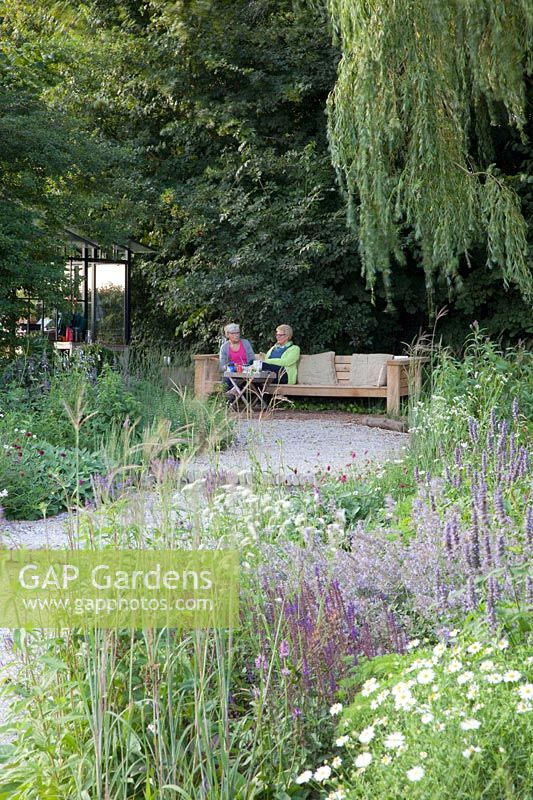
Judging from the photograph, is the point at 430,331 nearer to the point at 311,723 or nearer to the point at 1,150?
the point at 1,150

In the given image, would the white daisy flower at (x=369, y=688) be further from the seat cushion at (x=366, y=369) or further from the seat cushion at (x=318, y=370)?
the seat cushion at (x=318, y=370)

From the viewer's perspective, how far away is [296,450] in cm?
827

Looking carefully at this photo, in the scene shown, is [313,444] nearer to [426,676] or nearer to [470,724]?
[426,676]

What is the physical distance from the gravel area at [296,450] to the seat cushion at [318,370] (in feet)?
1.40

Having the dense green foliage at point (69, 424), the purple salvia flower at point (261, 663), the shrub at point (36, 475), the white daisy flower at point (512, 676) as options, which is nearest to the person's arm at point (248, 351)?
the dense green foliage at point (69, 424)

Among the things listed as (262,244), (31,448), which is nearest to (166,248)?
(262,244)

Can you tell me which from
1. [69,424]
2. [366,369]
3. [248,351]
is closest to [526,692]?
[69,424]

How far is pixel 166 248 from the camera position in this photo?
49.7ft

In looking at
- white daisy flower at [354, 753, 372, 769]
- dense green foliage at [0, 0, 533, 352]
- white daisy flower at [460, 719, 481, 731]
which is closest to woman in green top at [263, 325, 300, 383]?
dense green foliage at [0, 0, 533, 352]

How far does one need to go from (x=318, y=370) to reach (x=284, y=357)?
0.84m

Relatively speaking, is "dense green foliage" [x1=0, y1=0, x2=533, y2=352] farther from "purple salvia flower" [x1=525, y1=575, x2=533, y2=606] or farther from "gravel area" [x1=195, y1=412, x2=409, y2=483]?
"purple salvia flower" [x1=525, y1=575, x2=533, y2=606]

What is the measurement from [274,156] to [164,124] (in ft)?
8.62

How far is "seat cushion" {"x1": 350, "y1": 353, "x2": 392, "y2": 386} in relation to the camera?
12.2 m

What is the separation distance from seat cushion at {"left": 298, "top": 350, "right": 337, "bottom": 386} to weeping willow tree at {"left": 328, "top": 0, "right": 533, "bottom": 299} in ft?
12.9
